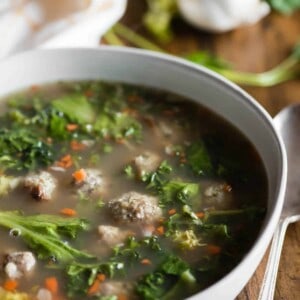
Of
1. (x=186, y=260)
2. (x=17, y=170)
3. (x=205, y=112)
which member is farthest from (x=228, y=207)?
(x=17, y=170)

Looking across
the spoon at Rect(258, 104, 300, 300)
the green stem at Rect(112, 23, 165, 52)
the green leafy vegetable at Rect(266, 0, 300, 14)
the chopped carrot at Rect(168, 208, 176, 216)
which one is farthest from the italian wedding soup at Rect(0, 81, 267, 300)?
the green leafy vegetable at Rect(266, 0, 300, 14)

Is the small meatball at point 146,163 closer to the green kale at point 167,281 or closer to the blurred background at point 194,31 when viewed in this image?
the green kale at point 167,281

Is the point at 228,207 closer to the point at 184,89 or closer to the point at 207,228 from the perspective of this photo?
the point at 207,228

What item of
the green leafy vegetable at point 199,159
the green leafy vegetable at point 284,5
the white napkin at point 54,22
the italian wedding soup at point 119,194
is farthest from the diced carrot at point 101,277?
the green leafy vegetable at point 284,5

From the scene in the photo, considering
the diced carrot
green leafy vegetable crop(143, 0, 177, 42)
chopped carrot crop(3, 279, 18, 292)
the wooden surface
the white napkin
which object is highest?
the diced carrot

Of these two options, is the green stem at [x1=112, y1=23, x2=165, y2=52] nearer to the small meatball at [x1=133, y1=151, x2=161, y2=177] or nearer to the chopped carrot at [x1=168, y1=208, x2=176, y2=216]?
the small meatball at [x1=133, y1=151, x2=161, y2=177]

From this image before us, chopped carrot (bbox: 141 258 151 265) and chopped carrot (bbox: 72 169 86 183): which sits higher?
chopped carrot (bbox: 72 169 86 183)

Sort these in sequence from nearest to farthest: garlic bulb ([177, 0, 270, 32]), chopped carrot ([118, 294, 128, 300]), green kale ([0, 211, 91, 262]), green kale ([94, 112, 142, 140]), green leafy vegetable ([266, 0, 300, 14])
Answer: chopped carrot ([118, 294, 128, 300]) < green kale ([0, 211, 91, 262]) < green kale ([94, 112, 142, 140]) < garlic bulb ([177, 0, 270, 32]) < green leafy vegetable ([266, 0, 300, 14])
